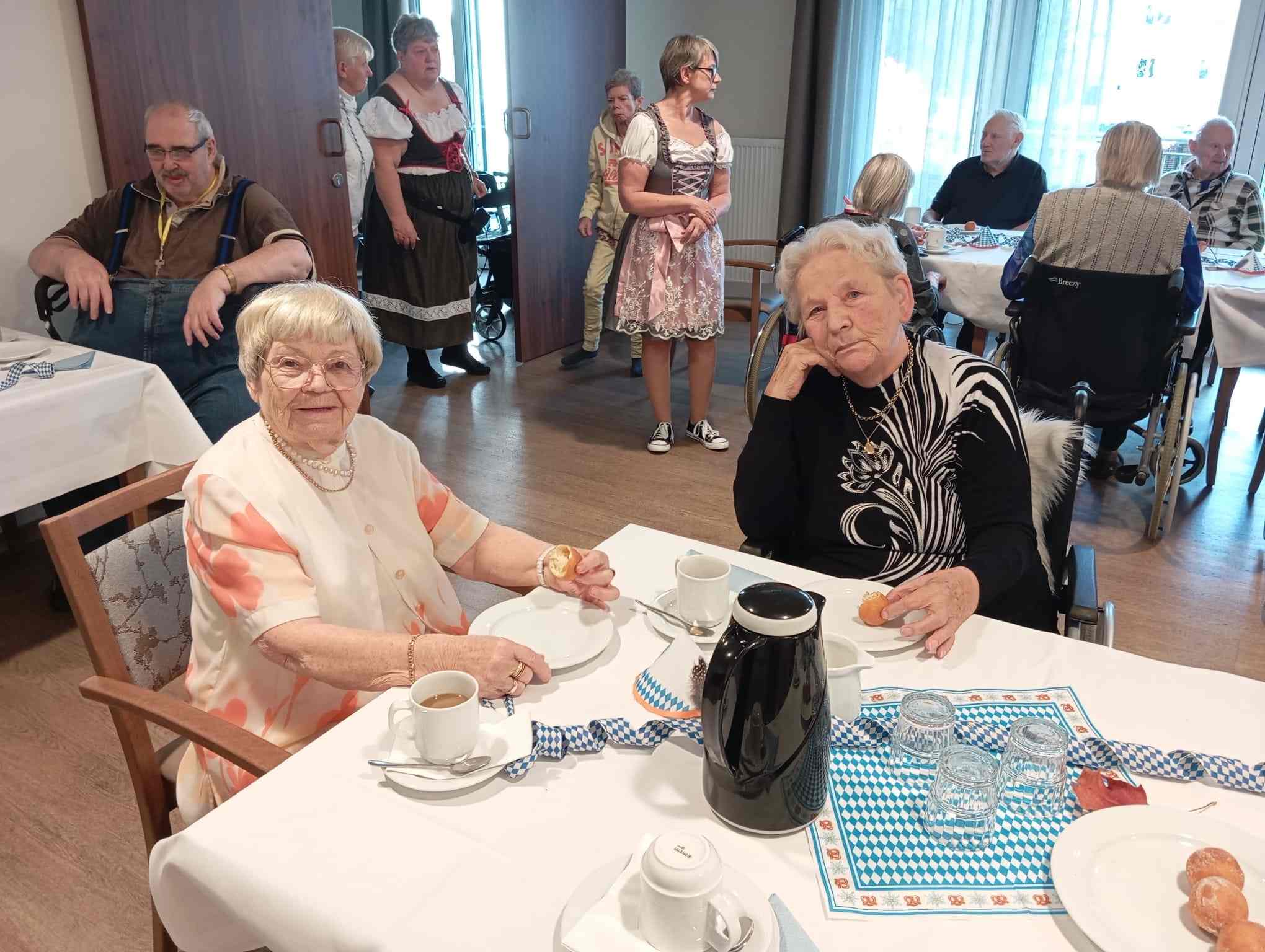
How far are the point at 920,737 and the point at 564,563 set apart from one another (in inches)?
20.7

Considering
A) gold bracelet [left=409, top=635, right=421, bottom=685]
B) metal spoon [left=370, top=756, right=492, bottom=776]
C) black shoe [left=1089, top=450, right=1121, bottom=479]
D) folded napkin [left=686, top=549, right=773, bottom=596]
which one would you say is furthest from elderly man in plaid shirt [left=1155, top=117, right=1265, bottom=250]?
metal spoon [left=370, top=756, right=492, bottom=776]

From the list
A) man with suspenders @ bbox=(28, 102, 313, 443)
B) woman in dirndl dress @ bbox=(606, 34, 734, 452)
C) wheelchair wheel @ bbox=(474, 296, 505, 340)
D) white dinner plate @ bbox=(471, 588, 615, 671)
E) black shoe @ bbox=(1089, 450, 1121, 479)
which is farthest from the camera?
wheelchair wheel @ bbox=(474, 296, 505, 340)

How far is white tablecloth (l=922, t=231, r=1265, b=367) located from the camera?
128 inches

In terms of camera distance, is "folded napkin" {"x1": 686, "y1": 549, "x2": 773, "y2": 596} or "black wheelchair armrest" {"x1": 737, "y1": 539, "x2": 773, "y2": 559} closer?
"folded napkin" {"x1": 686, "y1": 549, "x2": 773, "y2": 596}

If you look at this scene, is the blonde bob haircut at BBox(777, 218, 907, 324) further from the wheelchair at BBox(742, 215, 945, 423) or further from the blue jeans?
the blue jeans

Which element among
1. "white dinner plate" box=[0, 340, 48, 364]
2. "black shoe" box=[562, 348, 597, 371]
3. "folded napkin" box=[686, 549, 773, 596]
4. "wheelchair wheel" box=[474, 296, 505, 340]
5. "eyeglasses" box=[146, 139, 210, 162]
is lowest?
"black shoe" box=[562, 348, 597, 371]

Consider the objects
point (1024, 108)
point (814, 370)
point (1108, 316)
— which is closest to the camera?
point (814, 370)

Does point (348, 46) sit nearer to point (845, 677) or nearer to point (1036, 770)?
point (845, 677)

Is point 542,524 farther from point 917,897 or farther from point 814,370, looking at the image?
point 917,897

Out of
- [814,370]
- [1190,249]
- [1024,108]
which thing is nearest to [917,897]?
[814,370]

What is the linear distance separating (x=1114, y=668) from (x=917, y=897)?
48cm

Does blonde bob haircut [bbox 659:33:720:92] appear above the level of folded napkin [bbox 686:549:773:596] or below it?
above

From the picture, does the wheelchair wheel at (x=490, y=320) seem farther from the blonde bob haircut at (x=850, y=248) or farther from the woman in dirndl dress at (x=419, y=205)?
the blonde bob haircut at (x=850, y=248)

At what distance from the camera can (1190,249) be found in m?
3.03
